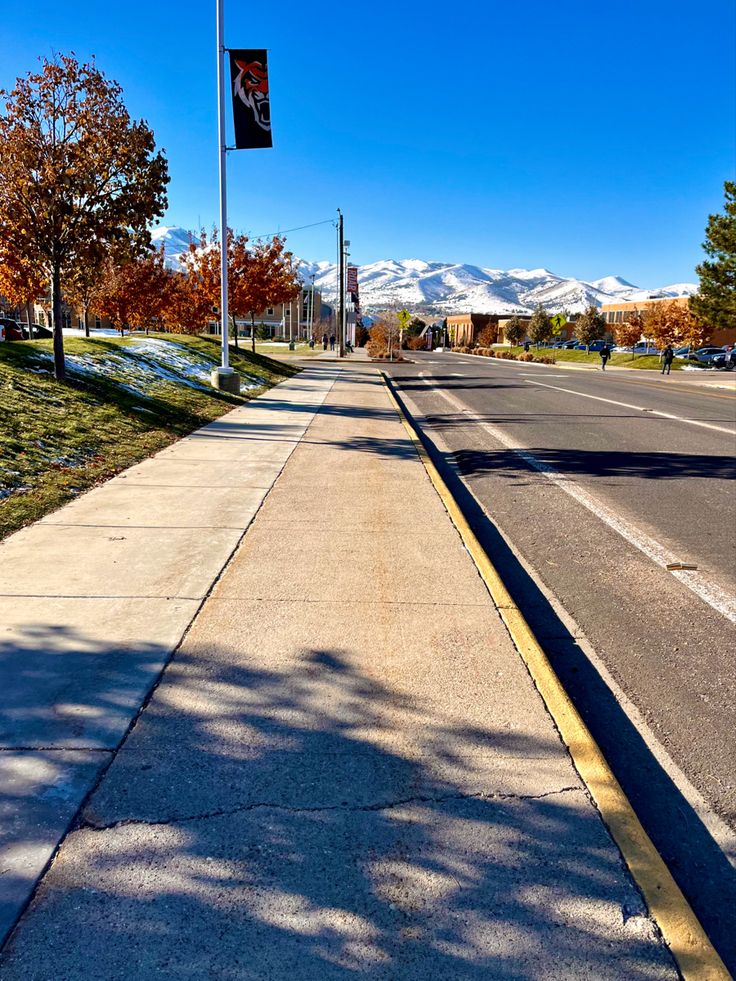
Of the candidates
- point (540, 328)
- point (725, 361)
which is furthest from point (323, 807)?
point (540, 328)

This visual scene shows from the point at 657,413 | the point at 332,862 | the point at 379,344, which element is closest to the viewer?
the point at 332,862

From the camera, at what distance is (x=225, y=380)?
16422mm

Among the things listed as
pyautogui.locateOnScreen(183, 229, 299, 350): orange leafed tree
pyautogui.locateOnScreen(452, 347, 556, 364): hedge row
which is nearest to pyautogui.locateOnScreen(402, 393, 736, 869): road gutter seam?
pyautogui.locateOnScreen(183, 229, 299, 350): orange leafed tree

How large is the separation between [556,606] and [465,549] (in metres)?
1.09

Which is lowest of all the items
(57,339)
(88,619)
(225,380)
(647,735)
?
(647,735)

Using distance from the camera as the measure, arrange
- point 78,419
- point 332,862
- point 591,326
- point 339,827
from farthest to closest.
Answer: point 591,326 → point 78,419 → point 339,827 → point 332,862

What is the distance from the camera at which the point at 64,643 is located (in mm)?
3881

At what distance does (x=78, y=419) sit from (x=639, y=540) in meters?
7.67

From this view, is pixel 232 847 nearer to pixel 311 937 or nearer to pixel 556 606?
pixel 311 937

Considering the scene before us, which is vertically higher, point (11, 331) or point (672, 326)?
point (672, 326)

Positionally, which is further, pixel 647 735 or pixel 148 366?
pixel 148 366

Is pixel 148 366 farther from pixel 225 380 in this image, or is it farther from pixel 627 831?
pixel 627 831

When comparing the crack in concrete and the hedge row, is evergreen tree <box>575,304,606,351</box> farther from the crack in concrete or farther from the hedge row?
the crack in concrete

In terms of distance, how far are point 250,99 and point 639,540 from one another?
42.5 ft
